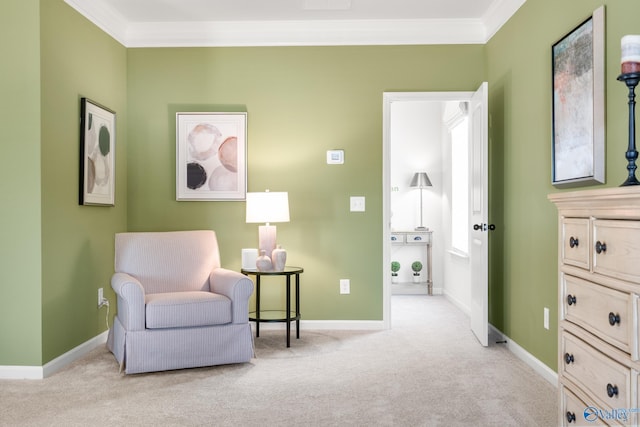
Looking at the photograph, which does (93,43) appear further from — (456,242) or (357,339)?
(456,242)

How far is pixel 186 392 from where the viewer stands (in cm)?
303

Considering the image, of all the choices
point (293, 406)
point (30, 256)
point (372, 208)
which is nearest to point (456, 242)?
point (372, 208)

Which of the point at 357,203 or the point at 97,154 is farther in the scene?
the point at 357,203

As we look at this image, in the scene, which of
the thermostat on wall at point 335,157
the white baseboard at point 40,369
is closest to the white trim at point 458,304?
the thermostat on wall at point 335,157

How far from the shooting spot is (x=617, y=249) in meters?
1.64

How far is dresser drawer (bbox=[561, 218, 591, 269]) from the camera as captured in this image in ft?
6.08

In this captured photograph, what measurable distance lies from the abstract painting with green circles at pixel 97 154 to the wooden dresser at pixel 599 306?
10.1 ft

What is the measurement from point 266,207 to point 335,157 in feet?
2.80

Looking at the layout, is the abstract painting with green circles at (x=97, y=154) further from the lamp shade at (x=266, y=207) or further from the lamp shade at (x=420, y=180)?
the lamp shade at (x=420, y=180)

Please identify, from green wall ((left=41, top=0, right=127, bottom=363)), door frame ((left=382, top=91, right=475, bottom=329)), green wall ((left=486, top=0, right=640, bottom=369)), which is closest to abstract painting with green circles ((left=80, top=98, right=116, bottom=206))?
green wall ((left=41, top=0, right=127, bottom=363))

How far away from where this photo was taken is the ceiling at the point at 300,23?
13.8 feet

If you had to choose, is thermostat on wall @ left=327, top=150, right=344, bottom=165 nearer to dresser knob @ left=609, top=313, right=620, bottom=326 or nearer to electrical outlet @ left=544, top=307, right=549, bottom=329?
electrical outlet @ left=544, top=307, right=549, bottom=329

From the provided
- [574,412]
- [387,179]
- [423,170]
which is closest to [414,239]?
[423,170]

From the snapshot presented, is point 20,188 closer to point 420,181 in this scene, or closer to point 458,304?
point 458,304
